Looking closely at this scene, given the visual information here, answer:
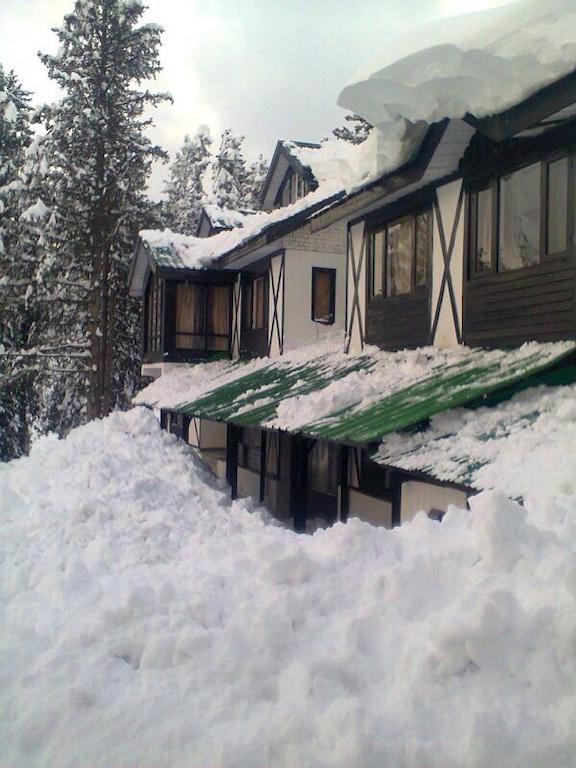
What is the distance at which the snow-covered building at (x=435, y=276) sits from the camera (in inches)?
305

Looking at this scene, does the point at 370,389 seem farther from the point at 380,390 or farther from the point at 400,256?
the point at 400,256

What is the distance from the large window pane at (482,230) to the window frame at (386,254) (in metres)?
1.15

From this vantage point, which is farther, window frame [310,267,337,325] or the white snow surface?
window frame [310,267,337,325]

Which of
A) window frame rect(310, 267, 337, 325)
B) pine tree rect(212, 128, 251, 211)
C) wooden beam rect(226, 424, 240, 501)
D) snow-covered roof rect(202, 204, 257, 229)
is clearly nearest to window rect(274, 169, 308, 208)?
snow-covered roof rect(202, 204, 257, 229)

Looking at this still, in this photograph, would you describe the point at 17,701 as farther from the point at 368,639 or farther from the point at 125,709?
the point at 368,639

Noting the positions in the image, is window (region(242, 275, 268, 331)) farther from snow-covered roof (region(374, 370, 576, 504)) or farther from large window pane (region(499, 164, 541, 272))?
snow-covered roof (region(374, 370, 576, 504))

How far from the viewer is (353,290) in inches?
555

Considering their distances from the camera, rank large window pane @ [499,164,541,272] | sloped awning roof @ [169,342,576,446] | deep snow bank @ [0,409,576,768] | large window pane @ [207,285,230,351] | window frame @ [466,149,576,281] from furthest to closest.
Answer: large window pane @ [207,285,230,351]
large window pane @ [499,164,541,272]
window frame @ [466,149,576,281]
sloped awning roof @ [169,342,576,446]
deep snow bank @ [0,409,576,768]

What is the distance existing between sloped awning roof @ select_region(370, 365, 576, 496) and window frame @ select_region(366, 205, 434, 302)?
403 cm

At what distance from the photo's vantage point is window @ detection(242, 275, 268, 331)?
18.9 m

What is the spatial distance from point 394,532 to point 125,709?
2.47 meters

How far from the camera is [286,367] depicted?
597 inches

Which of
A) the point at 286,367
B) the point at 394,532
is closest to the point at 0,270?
the point at 286,367

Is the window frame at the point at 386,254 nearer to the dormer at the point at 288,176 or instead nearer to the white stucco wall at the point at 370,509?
the white stucco wall at the point at 370,509
